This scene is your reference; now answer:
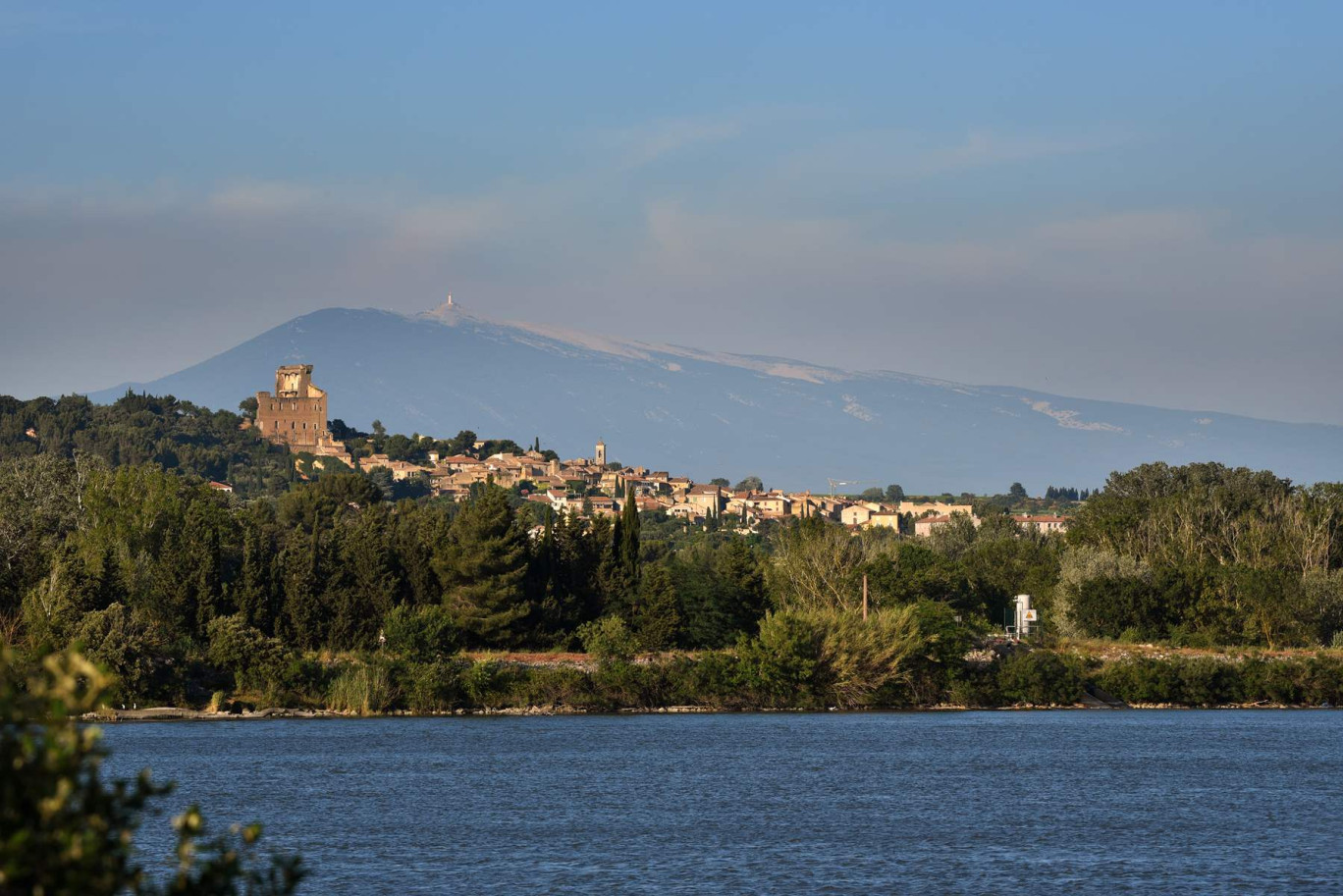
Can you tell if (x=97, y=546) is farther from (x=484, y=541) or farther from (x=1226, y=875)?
(x=1226, y=875)

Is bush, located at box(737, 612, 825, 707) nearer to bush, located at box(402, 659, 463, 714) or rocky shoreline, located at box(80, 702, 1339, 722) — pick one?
rocky shoreline, located at box(80, 702, 1339, 722)

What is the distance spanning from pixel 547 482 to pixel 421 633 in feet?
396

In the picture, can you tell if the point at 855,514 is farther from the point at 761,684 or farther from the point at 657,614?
the point at 761,684

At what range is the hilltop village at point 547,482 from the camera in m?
159

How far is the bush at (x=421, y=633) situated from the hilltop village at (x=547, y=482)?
91128 millimetres

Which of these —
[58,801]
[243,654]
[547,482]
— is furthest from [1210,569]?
[547,482]

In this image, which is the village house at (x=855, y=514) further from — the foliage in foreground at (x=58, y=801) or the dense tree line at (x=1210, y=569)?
the foliage in foreground at (x=58, y=801)

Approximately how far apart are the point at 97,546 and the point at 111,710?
7.63 metres

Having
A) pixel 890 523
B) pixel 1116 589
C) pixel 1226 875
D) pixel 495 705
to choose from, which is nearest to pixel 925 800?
pixel 1226 875

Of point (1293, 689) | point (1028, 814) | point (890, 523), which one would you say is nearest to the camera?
point (1028, 814)

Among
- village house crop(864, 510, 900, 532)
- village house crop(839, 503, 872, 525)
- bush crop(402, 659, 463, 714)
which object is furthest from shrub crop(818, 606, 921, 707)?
village house crop(839, 503, 872, 525)

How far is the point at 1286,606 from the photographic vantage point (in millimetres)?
→ 59219

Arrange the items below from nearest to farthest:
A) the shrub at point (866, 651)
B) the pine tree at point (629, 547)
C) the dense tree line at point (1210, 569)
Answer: the shrub at point (866, 651) → the pine tree at point (629, 547) → the dense tree line at point (1210, 569)

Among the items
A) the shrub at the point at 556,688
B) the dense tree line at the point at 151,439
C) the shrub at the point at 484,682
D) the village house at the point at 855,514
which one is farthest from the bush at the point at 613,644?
the village house at the point at 855,514
